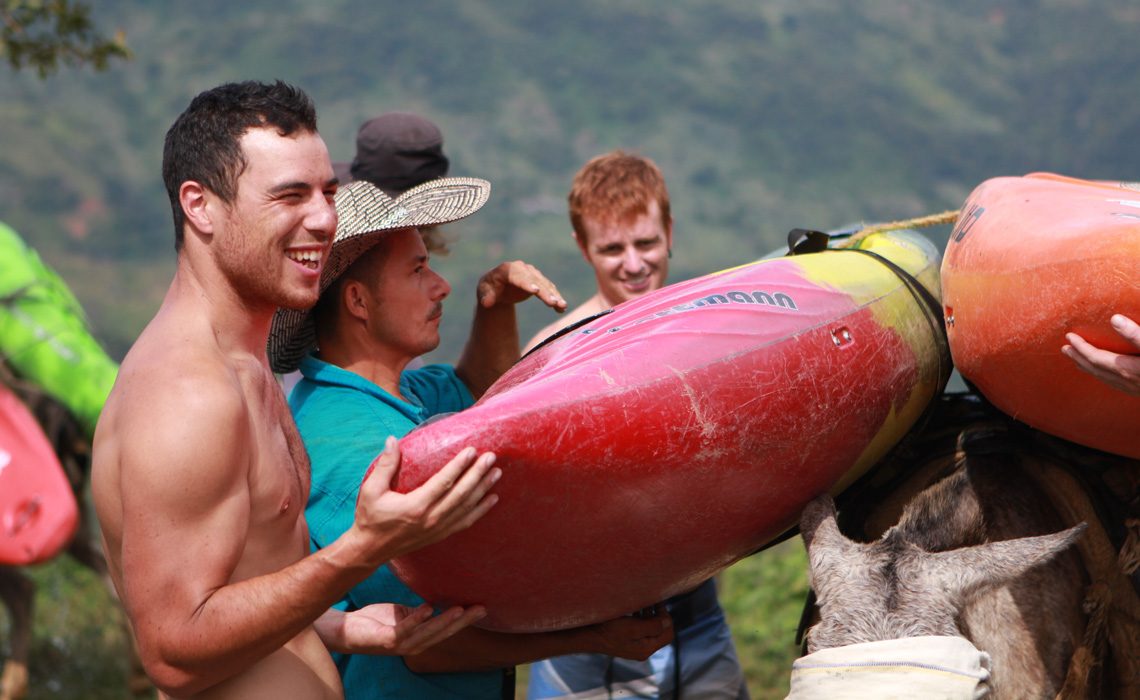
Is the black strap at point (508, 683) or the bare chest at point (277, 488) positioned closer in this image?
the bare chest at point (277, 488)

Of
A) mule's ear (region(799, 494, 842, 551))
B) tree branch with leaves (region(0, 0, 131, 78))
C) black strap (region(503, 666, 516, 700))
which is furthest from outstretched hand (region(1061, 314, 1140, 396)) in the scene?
tree branch with leaves (region(0, 0, 131, 78))

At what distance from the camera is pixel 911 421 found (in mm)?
2473

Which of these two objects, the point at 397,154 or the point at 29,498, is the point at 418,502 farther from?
the point at 29,498

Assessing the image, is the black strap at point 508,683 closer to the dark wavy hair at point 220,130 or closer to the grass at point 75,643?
the dark wavy hair at point 220,130

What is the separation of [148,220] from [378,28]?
6.64m

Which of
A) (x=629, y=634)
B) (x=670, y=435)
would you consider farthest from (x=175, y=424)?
(x=629, y=634)

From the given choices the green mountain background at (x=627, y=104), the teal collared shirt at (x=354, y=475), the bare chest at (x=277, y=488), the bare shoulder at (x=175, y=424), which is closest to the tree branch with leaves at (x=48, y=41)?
the teal collared shirt at (x=354, y=475)

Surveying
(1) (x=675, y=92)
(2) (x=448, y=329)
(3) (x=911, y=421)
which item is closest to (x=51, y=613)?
(3) (x=911, y=421)

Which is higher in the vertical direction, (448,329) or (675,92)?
(675,92)

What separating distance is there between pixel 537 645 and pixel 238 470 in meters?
0.81

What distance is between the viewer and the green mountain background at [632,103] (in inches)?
797

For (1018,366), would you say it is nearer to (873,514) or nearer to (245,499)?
(873,514)

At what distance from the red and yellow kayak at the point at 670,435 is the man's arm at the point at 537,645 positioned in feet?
0.41

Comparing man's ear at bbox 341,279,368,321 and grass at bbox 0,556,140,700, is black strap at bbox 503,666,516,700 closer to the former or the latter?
man's ear at bbox 341,279,368,321
